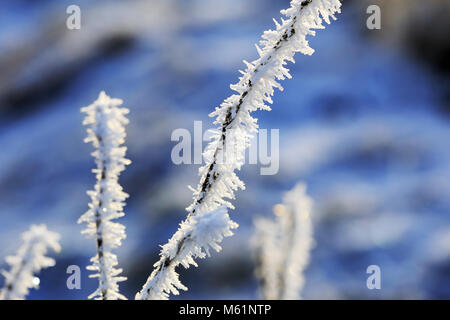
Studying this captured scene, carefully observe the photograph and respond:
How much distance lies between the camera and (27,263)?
841 mm

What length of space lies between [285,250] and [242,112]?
0.83 meters

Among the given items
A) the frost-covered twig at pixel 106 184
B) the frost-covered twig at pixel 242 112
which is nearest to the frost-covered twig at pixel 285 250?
the frost-covered twig at pixel 242 112

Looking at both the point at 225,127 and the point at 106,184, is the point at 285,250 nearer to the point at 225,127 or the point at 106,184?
the point at 225,127

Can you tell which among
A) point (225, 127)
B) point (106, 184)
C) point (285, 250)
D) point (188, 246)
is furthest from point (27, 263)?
point (285, 250)

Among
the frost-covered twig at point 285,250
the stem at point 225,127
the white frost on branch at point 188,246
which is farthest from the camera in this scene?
the frost-covered twig at point 285,250

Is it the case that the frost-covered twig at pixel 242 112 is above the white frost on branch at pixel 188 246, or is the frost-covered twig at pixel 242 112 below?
above

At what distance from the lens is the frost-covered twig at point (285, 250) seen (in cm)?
149

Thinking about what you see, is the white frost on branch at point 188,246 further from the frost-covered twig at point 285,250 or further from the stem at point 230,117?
the frost-covered twig at point 285,250

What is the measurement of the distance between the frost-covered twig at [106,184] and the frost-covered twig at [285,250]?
0.80 metres

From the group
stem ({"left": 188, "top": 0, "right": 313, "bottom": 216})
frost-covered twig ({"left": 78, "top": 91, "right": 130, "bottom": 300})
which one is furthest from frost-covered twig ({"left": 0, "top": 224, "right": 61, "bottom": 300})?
stem ({"left": 188, "top": 0, "right": 313, "bottom": 216})

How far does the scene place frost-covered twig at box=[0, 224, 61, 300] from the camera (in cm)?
84
